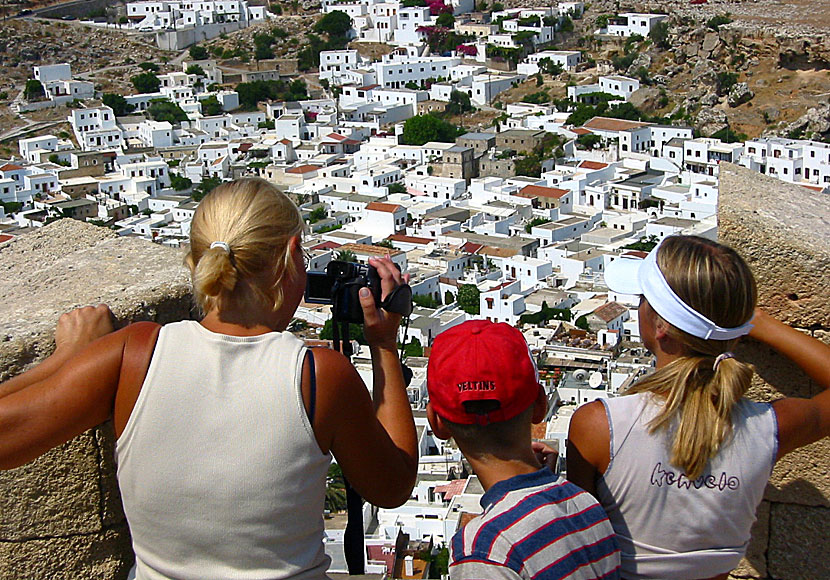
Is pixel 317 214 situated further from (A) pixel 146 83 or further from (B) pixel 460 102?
(A) pixel 146 83

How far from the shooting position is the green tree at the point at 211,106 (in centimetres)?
2797

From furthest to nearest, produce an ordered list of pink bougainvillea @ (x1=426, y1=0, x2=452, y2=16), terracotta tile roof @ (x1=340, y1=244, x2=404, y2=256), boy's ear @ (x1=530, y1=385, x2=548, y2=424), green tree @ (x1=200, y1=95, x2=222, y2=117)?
1. pink bougainvillea @ (x1=426, y1=0, x2=452, y2=16)
2. green tree @ (x1=200, y1=95, x2=222, y2=117)
3. terracotta tile roof @ (x1=340, y1=244, x2=404, y2=256)
4. boy's ear @ (x1=530, y1=385, x2=548, y2=424)

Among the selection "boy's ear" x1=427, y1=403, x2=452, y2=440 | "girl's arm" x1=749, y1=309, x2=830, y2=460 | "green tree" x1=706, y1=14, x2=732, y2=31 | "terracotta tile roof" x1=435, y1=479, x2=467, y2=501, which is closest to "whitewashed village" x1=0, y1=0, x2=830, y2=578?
"terracotta tile roof" x1=435, y1=479, x2=467, y2=501

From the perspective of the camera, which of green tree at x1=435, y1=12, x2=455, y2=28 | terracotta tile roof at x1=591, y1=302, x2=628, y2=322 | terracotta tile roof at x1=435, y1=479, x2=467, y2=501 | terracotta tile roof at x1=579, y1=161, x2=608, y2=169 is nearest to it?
terracotta tile roof at x1=435, y1=479, x2=467, y2=501

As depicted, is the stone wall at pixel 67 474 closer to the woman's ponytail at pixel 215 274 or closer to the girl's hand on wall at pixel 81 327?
the girl's hand on wall at pixel 81 327

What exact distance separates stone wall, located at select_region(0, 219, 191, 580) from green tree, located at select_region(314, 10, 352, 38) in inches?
1282

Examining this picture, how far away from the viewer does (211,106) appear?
28.0m

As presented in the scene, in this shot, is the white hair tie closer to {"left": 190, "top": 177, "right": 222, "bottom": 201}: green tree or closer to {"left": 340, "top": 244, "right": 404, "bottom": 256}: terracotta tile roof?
{"left": 340, "top": 244, "right": 404, "bottom": 256}: terracotta tile roof

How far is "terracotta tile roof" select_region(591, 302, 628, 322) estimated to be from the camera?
45.7 ft

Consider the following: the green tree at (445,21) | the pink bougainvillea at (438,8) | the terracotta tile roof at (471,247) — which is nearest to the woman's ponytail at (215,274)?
the terracotta tile roof at (471,247)

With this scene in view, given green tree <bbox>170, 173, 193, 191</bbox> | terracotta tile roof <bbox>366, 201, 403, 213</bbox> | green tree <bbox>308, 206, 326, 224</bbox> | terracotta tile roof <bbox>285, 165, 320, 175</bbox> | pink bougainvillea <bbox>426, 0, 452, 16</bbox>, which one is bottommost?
green tree <bbox>308, 206, 326, 224</bbox>

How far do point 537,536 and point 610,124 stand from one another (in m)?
22.8

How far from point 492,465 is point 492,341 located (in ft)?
0.47

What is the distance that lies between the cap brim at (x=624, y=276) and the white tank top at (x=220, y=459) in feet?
1.46
